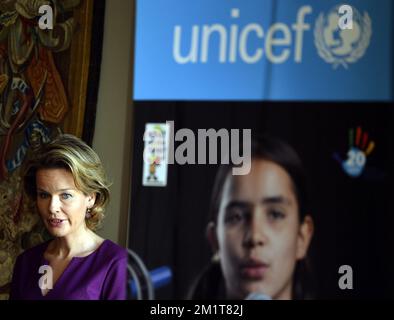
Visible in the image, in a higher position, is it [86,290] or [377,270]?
[377,270]

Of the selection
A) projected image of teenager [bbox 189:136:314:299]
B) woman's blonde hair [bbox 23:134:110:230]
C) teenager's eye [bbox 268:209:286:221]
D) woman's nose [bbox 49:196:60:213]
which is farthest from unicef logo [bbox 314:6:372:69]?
woman's nose [bbox 49:196:60:213]

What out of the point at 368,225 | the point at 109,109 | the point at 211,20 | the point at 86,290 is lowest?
the point at 86,290

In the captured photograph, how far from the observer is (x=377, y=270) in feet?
5.17

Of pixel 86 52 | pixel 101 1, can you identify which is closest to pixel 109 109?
pixel 86 52

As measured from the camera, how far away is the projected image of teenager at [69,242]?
1.78 metres

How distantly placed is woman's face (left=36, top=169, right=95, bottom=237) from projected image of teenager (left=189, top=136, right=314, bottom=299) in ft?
1.73

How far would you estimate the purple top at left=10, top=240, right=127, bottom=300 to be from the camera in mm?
1760

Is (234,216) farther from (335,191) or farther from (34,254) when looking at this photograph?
(34,254)

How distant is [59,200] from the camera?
6.04 feet

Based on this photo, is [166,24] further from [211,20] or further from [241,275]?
[241,275]

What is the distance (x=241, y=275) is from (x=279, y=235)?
16 cm

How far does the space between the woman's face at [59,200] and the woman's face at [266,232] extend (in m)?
0.55

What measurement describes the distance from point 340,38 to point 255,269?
0.70 metres

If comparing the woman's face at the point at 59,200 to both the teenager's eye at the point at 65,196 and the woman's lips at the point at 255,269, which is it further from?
the woman's lips at the point at 255,269
